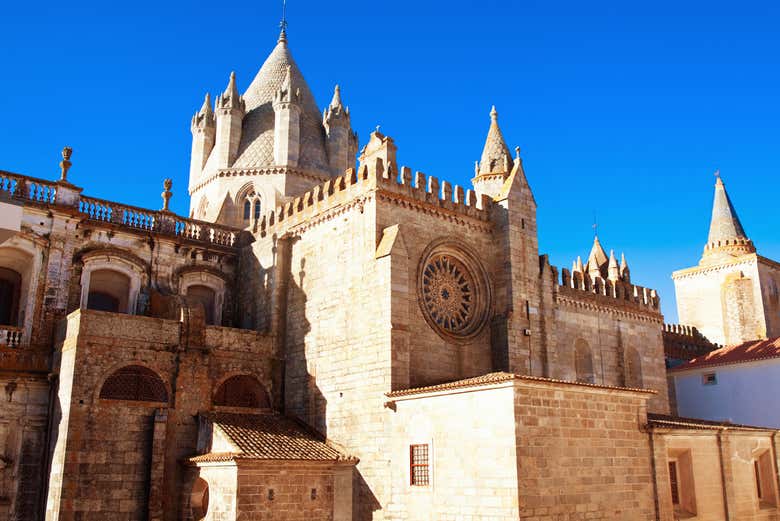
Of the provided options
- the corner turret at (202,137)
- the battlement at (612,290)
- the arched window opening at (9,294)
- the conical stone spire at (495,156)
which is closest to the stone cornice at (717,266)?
the battlement at (612,290)

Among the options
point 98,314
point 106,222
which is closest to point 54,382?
point 98,314

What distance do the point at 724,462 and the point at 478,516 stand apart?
10.5 meters

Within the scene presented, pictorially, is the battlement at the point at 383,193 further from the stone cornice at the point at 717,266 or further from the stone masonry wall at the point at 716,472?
the stone cornice at the point at 717,266

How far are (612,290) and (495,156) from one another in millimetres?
8360

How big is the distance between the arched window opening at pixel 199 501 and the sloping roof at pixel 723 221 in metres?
36.3

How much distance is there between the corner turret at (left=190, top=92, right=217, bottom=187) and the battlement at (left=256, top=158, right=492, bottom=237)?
9561 millimetres

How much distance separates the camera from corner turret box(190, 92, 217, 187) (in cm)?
3553

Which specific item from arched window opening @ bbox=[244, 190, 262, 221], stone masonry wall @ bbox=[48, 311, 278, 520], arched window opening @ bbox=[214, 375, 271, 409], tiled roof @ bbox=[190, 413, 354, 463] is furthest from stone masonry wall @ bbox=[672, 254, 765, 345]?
stone masonry wall @ bbox=[48, 311, 278, 520]

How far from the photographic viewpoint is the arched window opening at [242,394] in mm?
23844

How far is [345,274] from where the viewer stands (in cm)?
2361

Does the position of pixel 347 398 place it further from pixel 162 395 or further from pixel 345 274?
pixel 162 395

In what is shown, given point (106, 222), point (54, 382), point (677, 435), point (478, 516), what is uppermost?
point (106, 222)

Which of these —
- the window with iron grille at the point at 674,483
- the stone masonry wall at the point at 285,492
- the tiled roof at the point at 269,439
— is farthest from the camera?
the window with iron grille at the point at 674,483

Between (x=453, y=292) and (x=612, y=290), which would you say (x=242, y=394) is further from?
(x=612, y=290)
